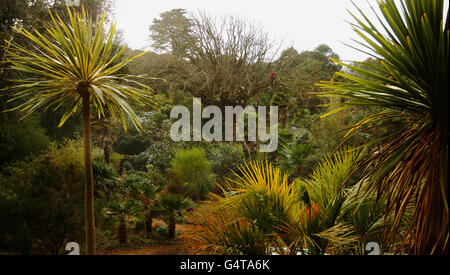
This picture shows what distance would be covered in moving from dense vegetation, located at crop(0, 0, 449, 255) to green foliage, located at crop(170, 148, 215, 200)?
0.10 ft

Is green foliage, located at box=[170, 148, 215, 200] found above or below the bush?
above

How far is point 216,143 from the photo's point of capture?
6.81 m

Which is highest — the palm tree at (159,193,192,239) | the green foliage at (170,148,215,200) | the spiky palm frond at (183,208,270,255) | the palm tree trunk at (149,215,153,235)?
the spiky palm frond at (183,208,270,255)

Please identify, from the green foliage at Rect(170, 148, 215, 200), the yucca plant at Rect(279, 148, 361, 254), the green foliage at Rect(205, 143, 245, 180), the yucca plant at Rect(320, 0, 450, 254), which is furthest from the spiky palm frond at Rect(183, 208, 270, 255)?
the green foliage at Rect(205, 143, 245, 180)

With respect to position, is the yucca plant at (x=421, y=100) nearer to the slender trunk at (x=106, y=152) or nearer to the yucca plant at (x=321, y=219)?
the yucca plant at (x=321, y=219)

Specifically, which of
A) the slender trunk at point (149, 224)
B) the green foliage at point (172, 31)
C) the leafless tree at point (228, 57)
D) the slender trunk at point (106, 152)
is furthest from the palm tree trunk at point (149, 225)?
the green foliage at point (172, 31)

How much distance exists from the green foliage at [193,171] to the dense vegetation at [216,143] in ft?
0.10

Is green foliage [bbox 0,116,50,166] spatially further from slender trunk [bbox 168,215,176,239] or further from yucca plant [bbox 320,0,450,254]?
yucca plant [bbox 320,0,450,254]

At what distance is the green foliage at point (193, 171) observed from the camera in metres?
5.62

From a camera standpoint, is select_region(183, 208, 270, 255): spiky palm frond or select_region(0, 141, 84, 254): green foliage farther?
select_region(0, 141, 84, 254): green foliage

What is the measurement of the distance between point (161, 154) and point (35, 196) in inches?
123

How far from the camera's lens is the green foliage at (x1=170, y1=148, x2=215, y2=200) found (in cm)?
562
